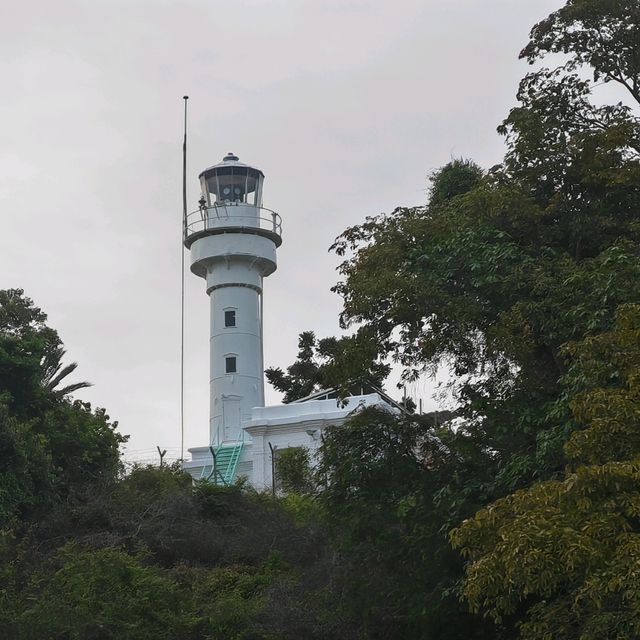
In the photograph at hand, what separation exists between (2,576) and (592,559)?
13.1 metres

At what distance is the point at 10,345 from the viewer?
27625 millimetres

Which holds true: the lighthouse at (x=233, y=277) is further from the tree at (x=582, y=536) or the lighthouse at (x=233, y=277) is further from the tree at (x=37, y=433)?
the tree at (x=582, y=536)

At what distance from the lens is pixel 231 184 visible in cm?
4334

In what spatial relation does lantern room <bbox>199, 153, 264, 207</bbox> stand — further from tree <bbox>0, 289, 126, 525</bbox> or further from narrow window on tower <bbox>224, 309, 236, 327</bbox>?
tree <bbox>0, 289, 126, 525</bbox>

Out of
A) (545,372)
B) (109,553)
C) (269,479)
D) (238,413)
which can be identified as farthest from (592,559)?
(238,413)

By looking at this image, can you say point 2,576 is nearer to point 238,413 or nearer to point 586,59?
point 586,59

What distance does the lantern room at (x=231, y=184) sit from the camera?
4331 cm

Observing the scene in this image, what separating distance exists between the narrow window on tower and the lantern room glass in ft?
12.9

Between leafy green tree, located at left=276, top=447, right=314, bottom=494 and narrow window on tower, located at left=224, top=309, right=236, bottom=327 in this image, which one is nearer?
leafy green tree, located at left=276, top=447, right=314, bottom=494

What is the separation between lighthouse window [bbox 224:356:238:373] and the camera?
4154 cm

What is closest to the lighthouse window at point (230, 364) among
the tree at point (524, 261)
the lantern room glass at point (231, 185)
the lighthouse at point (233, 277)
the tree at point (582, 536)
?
the lighthouse at point (233, 277)

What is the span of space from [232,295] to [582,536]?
31268mm

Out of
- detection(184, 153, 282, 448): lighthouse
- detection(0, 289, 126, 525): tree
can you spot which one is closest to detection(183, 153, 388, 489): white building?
detection(184, 153, 282, 448): lighthouse

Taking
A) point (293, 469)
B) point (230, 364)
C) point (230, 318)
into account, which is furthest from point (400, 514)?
point (230, 318)
